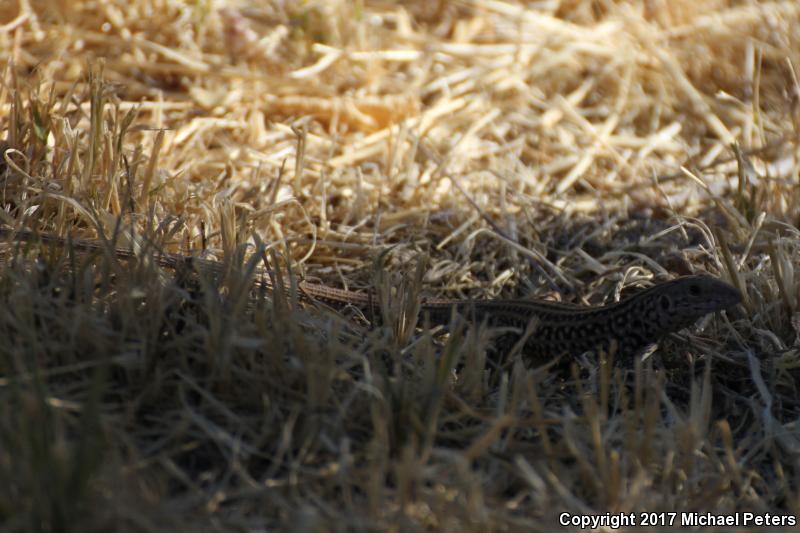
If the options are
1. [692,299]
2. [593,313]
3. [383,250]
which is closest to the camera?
[692,299]

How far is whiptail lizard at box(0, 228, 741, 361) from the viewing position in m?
3.16

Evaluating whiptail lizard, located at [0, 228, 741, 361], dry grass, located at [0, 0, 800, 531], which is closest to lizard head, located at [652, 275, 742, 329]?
whiptail lizard, located at [0, 228, 741, 361]

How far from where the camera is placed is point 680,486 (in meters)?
2.37

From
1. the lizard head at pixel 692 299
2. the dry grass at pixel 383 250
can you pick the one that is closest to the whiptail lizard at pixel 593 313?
the lizard head at pixel 692 299

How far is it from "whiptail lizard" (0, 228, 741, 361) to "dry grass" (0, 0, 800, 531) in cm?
12

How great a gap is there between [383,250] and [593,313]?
0.88m

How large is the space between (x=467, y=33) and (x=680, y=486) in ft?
14.2

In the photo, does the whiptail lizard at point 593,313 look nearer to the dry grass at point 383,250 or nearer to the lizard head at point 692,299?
the lizard head at point 692,299

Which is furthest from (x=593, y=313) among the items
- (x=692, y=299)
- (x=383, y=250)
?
(x=383, y=250)

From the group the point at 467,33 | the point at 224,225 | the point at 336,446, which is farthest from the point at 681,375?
the point at 467,33

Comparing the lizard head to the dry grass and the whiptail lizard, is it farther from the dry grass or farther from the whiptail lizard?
the dry grass

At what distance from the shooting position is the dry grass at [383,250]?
7.20ft

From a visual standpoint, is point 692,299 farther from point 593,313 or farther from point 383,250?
point 383,250

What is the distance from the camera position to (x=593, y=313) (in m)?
3.35
